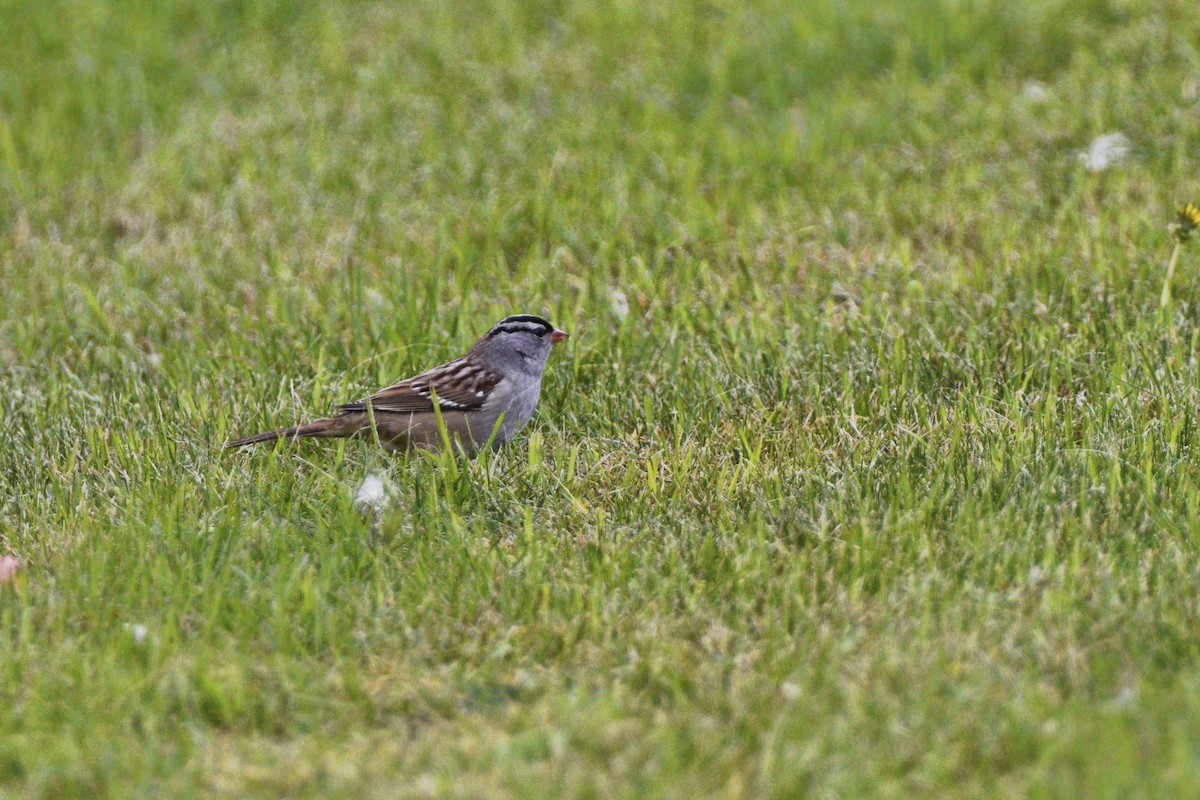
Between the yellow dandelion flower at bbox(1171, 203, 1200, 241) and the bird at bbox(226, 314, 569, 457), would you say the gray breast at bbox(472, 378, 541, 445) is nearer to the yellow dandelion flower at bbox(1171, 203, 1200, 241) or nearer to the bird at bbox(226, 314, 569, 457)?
the bird at bbox(226, 314, 569, 457)

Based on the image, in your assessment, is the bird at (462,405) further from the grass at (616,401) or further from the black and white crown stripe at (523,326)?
the grass at (616,401)

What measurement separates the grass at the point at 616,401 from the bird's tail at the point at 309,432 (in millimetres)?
84

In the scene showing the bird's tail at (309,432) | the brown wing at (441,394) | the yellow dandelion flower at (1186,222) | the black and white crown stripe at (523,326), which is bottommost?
the bird's tail at (309,432)

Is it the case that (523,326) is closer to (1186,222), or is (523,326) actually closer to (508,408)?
(508,408)

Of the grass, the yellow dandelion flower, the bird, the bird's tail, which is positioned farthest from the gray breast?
the yellow dandelion flower

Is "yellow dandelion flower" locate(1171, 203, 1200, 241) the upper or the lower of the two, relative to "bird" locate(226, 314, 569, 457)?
upper

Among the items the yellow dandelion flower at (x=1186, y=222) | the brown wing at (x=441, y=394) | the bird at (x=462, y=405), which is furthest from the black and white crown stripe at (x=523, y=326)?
the yellow dandelion flower at (x=1186, y=222)

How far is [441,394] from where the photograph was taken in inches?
217

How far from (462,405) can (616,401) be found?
585 mm

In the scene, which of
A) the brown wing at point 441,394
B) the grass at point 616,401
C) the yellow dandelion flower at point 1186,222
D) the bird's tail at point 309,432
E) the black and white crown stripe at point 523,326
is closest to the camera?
the grass at point 616,401

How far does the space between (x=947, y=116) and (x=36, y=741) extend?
6.27 m

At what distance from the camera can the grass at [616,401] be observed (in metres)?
3.45

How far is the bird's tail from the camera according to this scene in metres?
5.21

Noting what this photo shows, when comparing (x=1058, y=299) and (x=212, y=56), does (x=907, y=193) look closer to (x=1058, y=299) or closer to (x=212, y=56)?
(x=1058, y=299)
